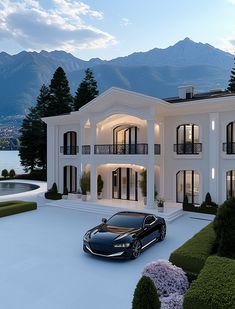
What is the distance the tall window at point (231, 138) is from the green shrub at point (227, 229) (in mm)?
10324

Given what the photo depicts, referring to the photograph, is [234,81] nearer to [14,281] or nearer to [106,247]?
[106,247]

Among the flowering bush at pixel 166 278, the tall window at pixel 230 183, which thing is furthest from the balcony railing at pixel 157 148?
the flowering bush at pixel 166 278

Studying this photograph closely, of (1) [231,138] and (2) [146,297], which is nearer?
(2) [146,297]

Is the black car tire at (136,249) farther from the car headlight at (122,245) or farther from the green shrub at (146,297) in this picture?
the green shrub at (146,297)

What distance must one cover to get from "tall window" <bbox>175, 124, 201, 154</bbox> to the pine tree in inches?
941

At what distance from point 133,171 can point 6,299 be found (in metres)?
15.0

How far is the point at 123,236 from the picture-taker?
1010 cm

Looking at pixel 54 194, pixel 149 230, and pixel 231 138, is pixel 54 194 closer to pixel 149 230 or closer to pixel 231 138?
pixel 149 230

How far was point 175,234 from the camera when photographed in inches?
543

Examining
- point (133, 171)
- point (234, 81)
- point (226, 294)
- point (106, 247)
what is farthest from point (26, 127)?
point (226, 294)

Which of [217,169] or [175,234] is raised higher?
[217,169]

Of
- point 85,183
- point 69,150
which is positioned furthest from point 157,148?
point 69,150

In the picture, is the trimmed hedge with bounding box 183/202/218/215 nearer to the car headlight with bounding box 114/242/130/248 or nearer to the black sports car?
the black sports car

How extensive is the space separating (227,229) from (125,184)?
13868 millimetres
